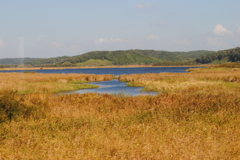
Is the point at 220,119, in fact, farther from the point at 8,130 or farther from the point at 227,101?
the point at 8,130

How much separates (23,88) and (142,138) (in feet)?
107

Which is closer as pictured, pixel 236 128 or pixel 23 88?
pixel 236 128

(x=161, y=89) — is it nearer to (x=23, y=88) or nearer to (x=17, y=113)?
(x=23, y=88)

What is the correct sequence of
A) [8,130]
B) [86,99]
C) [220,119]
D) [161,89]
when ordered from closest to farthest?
1. [8,130]
2. [220,119]
3. [86,99]
4. [161,89]

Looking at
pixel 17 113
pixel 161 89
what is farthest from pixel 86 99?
pixel 161 89

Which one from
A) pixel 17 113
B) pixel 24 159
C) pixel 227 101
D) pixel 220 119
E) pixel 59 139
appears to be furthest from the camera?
pixel 227 101

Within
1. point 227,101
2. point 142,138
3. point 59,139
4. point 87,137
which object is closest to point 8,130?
point 59,139

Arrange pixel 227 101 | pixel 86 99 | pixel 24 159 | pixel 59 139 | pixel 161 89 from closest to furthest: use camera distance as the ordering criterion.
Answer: pixel 24 159 < pixel 59 139 < pixel 227 101 < pixel 86 99 < pixel 161 89

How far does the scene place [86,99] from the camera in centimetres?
1995

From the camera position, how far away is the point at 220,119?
12039mm

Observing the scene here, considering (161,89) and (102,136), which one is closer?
(102,136)

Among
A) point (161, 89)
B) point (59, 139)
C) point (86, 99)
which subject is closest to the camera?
point (59, 139)

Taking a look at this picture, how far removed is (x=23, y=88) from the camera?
38469 mm

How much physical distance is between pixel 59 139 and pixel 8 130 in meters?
2.64
